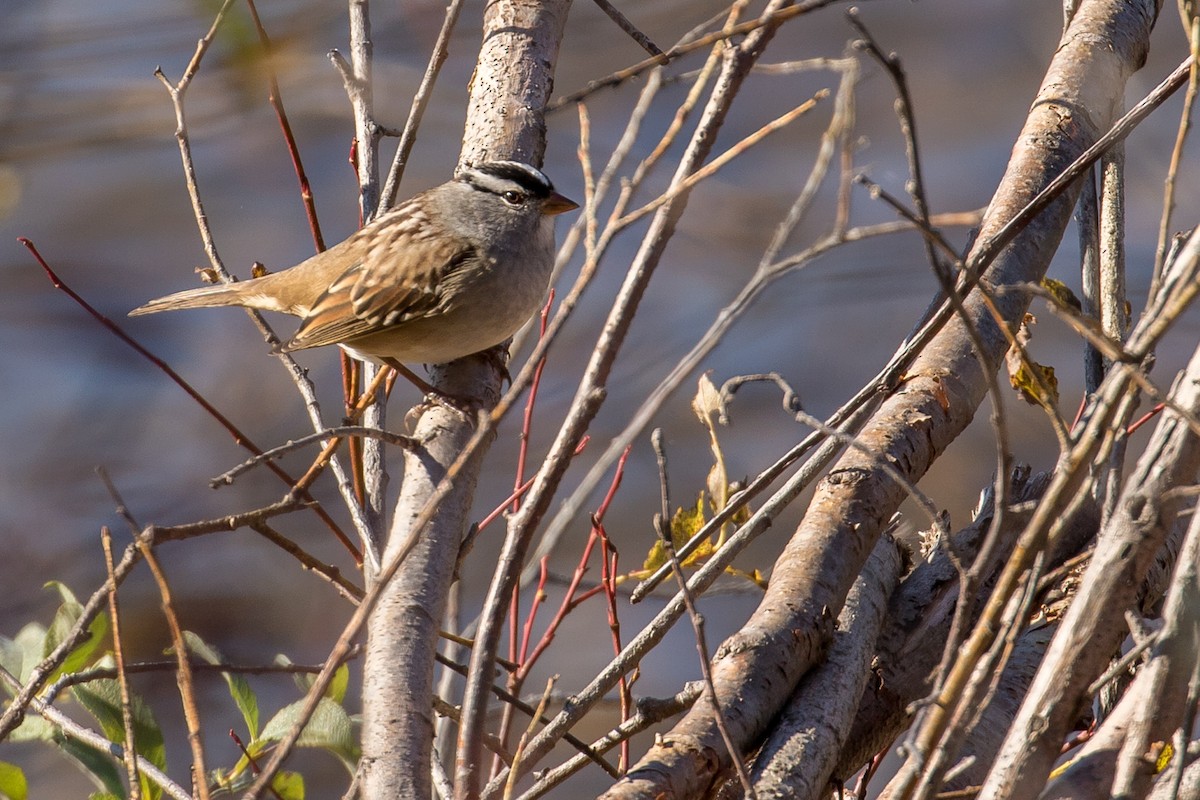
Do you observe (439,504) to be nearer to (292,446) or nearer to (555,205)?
(292,446)

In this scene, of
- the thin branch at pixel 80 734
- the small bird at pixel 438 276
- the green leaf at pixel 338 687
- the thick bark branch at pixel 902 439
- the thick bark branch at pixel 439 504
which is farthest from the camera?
the small bird at pixel 438 276

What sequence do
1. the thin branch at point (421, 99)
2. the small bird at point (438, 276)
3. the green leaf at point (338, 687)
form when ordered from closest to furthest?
1. the green leaf at point (338, 687)
2. the thin branch at point (421, 99)
3. the small bird at point (438, 276)

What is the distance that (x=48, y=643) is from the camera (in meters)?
2.06

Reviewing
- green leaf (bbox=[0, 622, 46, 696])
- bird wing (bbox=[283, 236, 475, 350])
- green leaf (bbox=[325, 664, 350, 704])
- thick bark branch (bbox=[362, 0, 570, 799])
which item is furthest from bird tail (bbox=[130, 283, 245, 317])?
green leaf (bbox=[325, 664, 350, 704])

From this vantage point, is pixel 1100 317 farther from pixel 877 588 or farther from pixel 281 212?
pixel 281 212

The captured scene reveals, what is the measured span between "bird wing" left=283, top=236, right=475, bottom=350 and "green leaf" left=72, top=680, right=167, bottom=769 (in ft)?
3.74

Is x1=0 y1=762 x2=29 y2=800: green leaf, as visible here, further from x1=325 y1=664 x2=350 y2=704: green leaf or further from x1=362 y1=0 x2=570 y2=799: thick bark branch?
x1=362 y1=0 x2=570 y2=799: thick bark branch

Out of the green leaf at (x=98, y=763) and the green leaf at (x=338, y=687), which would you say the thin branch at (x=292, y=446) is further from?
the green leaf at (x=98, y=763)

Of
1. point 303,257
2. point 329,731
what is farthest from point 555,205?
point 303,257

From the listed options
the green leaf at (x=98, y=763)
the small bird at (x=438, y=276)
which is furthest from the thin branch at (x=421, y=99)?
the green leaf at (x=98, y=763)

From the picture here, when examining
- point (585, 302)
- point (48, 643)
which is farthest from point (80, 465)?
point (48, 643)

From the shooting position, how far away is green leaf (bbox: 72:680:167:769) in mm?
2041

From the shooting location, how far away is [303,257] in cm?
558

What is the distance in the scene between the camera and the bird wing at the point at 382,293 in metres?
3.07
